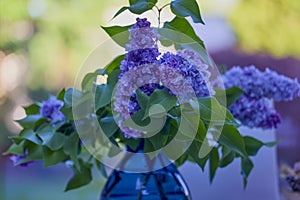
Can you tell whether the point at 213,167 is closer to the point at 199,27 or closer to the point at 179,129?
the point at 179,129

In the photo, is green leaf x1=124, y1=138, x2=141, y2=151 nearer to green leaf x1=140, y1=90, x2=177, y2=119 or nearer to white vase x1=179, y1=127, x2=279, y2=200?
green leaf x1=140, y1=90, x2=177, y2=119

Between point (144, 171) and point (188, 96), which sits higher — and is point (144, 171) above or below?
below

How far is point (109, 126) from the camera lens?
65 centimetres

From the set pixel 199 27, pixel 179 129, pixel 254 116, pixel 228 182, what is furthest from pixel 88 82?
pixel 199 27

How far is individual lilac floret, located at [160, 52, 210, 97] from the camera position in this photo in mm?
546

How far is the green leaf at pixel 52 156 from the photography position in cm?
73

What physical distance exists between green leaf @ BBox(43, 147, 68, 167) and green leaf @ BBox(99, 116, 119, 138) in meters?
0.12

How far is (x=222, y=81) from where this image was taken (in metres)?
0.76

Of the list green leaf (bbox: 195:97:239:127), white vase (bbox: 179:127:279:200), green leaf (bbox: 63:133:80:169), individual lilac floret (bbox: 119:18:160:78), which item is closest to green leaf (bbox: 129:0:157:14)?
individual lilac floret (bbox: 119:18:160:78)

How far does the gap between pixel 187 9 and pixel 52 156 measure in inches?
13.6

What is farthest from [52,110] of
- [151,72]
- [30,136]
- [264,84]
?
[264,84]

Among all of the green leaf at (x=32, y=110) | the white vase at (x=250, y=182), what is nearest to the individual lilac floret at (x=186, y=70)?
the green leaf at (x=32, y=110)

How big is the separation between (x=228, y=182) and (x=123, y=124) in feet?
1.57

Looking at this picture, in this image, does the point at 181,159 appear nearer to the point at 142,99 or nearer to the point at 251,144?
the point at 251,144
